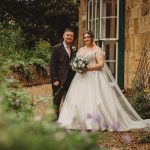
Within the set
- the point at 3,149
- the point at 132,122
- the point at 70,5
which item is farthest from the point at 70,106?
the point at 70,5

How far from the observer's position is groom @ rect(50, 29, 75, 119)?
28.0 feet

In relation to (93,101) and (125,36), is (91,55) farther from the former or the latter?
(125,36)

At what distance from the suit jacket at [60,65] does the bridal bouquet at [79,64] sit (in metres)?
0.19

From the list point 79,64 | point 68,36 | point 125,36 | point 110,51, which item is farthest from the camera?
point 110,51

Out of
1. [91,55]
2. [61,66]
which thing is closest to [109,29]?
[91,55]

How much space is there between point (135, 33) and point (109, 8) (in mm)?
1232

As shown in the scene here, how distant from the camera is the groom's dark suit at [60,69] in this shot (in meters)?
8.56

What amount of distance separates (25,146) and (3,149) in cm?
8

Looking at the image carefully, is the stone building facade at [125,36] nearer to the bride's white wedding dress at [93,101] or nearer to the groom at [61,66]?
the bride's white wedding dress at [93,101]

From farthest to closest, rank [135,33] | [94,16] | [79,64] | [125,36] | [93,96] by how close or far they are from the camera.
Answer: [94,16]
[125,36]
[135,33]
[93,96]
[79,64]

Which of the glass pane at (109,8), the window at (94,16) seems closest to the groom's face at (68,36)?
the glass pane at (109,8)

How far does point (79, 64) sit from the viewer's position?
8352mm

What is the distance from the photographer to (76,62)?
8.38 m

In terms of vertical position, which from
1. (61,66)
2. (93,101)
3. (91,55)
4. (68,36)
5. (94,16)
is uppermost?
(94,16)
